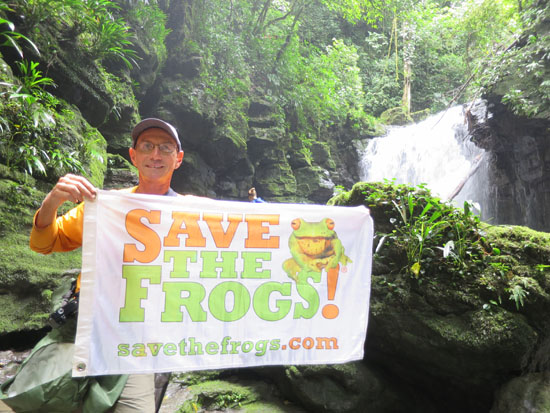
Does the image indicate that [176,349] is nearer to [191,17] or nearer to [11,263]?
Result: [11,263]

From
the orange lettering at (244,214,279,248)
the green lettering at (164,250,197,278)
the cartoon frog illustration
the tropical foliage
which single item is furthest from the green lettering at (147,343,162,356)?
the tropical foliage

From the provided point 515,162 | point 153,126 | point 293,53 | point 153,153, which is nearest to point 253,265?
point 153,153

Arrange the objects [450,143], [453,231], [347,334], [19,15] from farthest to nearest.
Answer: [450,143], [19,15], [453,231], [347,334]

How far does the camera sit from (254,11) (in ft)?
36.1

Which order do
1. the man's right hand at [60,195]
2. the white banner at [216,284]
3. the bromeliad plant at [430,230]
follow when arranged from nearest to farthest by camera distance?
the man's right hand at [60,195]
the white banner at [216,284]
the bromeliad plant at [430,230]

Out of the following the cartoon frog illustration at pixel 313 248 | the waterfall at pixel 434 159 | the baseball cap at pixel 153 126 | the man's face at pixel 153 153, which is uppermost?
the waterfall at pixel 434 159

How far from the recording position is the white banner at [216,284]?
1.73 metres

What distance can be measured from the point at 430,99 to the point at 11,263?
60.7 ft

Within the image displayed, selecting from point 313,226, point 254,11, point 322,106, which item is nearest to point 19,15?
point 313,226

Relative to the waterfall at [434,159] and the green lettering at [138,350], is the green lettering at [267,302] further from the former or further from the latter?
the waterfall at [434,159]

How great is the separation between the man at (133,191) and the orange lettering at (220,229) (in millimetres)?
282

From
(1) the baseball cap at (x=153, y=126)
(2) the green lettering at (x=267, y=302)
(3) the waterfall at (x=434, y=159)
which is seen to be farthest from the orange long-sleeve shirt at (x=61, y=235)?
(3) the waterfall at (x=434, y=159)

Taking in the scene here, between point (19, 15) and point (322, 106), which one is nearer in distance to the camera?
point (19, 15)

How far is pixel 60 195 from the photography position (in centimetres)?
→ 152
